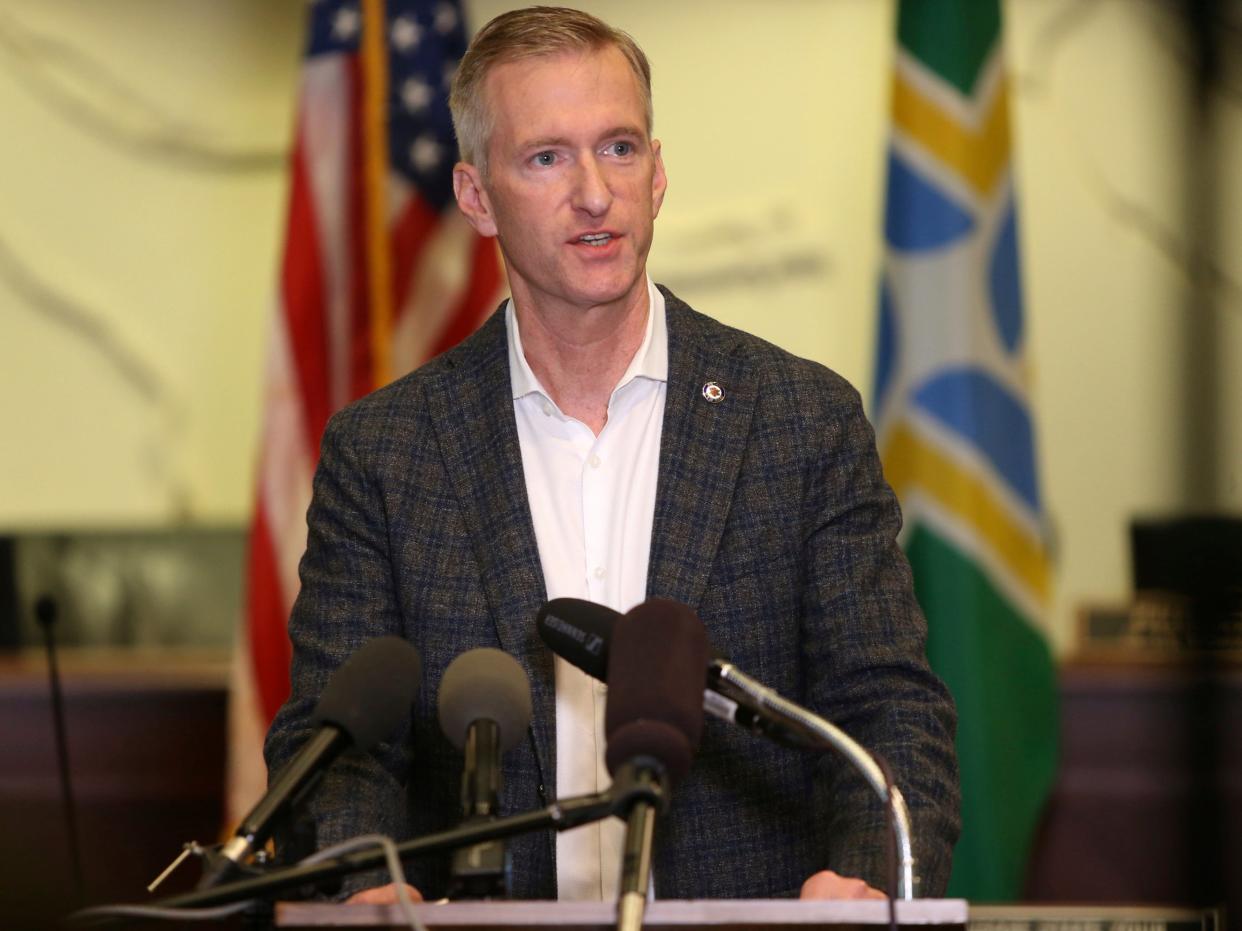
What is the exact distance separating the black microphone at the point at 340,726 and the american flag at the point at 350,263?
2644 millimetres

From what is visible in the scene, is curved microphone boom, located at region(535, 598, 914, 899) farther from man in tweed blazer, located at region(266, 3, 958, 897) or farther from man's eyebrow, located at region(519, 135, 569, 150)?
man's eyebrow, located at region(519, 135, 569, 150)

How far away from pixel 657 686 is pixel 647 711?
31mm

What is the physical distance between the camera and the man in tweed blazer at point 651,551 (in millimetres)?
2221

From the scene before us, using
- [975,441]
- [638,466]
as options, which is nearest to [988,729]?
[975,441]

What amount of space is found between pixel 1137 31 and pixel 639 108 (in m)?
3.58

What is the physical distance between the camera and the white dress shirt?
2244 millimetres

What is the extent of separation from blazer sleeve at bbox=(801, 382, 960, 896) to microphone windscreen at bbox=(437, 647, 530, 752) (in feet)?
2.01

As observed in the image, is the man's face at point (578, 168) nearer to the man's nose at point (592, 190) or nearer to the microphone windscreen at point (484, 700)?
the man's nose at point (592, 190)

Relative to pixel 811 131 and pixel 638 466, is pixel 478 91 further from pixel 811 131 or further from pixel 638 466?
pixel 811 131

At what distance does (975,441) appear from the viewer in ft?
13.9

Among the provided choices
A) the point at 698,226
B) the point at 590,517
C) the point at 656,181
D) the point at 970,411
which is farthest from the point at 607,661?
the point at 698,226

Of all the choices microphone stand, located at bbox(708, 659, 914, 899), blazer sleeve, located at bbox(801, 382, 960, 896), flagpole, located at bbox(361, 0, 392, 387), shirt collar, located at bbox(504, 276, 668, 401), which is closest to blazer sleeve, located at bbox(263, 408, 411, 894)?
shirt collar, located at bbox(504, 276, 668, 401)

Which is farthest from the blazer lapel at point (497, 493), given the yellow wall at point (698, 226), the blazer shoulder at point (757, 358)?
the yellow wall at point (698, 226)

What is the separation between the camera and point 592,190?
7.23 ft
